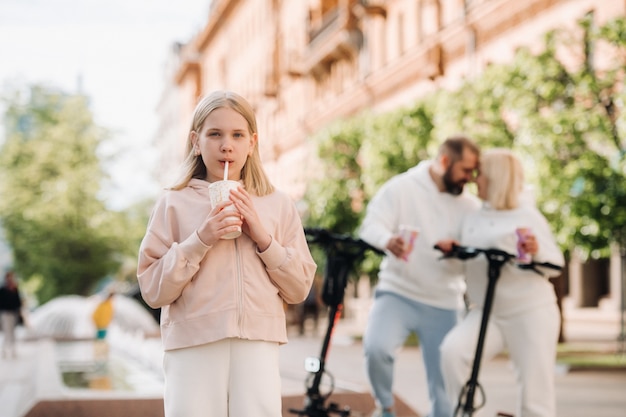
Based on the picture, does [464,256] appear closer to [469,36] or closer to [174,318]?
[174,318]

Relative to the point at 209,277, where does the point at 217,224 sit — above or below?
above

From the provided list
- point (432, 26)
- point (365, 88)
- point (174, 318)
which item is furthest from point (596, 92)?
point (365, 88)

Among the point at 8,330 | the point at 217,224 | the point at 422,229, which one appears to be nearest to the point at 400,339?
the point at 422,229

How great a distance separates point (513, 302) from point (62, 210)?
4668 centimetres

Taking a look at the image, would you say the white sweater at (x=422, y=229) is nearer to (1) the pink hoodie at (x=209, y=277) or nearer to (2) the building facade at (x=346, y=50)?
(1) the pink hoodie at (x=209, y=277)

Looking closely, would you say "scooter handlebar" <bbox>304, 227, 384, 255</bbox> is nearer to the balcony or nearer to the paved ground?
the paved ground

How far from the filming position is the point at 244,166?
176 inches

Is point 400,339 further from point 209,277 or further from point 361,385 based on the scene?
point 361,385

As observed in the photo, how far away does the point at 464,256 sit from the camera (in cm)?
684

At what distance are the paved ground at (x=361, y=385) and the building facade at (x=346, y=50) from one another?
5.86m

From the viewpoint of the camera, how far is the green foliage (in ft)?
171

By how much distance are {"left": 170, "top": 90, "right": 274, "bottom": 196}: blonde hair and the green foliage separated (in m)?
48.5

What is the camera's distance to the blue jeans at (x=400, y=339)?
7293 mm

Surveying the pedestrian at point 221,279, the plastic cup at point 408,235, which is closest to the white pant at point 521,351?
the plastic cup at point 408,235
